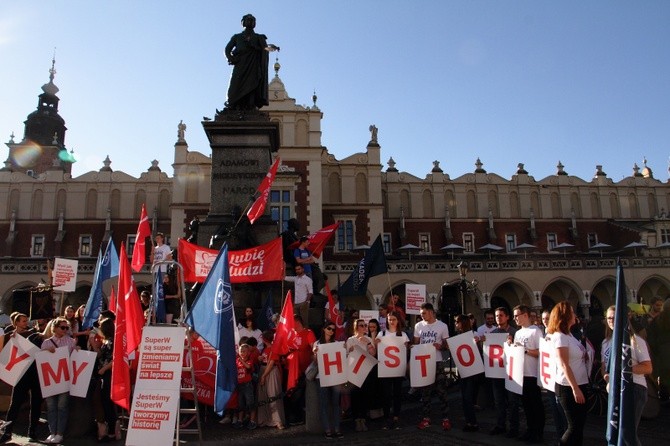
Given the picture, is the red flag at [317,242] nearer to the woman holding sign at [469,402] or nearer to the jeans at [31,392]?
the woman holding sign at [469,402]

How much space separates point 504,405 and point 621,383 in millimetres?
2431

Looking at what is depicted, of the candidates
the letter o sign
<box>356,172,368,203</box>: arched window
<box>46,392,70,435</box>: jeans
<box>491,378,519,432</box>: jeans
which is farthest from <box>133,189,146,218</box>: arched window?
<box>491,378,519,432</box>: jeans

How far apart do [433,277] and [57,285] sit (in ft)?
75.9

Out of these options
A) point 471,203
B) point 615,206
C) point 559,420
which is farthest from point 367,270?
point 615,206

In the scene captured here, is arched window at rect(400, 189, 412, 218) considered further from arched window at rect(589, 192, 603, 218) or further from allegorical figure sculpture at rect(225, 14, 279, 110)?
allegorical figure sculpture at rect(225, 14, 279, 110)

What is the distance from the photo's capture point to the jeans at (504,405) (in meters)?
6.53

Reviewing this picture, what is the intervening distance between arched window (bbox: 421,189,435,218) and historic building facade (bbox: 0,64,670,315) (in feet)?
0.33

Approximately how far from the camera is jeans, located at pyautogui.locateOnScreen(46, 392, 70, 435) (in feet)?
21.6

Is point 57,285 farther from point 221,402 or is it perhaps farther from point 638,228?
point 638,228

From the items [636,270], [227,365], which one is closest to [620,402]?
[227,365]

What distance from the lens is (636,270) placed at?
34.0m

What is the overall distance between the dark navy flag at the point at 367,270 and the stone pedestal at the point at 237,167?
7.48ft

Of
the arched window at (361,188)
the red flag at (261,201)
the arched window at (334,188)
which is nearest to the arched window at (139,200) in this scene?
the arched window at (334,188)

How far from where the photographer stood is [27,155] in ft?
199
